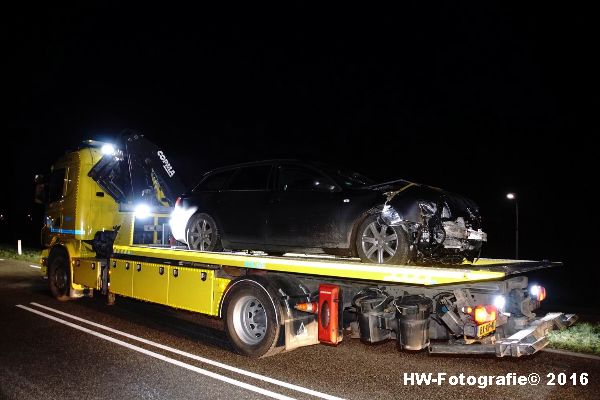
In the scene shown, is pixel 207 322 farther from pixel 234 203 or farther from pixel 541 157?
pixel 541 157

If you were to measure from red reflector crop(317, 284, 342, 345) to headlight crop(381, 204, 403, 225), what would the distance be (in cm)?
98

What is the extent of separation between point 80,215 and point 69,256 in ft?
2.94

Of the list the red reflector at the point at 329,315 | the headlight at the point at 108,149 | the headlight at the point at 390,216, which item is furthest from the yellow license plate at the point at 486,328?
the headlight at the point at 108,149

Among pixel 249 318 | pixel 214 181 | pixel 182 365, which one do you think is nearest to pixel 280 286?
pixel 249 318

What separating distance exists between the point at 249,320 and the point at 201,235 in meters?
2.03

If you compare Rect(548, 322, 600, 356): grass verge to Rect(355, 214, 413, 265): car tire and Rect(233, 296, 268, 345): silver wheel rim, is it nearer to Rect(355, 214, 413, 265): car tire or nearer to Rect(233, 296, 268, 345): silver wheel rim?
Rect(355, 214, 413, 265): car tire

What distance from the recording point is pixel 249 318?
6363 mm

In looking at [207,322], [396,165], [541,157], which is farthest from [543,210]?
[207,322]

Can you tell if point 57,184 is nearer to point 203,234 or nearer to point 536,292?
point 203,234

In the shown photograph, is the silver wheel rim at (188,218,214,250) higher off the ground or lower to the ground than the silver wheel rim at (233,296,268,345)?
higher

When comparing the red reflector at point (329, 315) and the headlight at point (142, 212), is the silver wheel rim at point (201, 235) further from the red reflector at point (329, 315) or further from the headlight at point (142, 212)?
the red reflector at point (329, 315)

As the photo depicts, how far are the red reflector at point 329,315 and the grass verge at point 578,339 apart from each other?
316 cm

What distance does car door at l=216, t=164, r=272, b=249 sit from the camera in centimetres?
693

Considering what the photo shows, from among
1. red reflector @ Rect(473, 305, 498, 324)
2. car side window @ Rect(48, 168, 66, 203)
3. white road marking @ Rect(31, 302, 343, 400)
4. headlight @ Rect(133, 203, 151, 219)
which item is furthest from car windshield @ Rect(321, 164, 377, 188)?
car side window @ Rect(48, 168, 66, 203)
